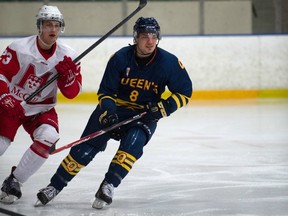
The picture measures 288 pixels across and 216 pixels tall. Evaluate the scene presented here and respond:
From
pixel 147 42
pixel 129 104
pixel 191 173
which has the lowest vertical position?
pixel 191 173

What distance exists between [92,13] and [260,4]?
7.48 ft

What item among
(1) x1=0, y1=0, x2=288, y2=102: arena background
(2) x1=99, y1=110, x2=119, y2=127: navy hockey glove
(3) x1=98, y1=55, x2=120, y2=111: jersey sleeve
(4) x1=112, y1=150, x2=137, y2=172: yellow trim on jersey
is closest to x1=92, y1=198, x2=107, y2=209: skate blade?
(4) x1=112, y1=150, x2=137, y2=172: yellow trim on jersey

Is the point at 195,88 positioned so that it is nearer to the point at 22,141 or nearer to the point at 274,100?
the point at 274,100

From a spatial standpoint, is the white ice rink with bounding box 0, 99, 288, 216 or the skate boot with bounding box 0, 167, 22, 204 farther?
the skate boot with bounding box 0, 167, 22, 204

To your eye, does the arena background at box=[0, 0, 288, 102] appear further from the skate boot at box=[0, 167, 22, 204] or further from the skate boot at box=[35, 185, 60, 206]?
the skate boot at box=[35, 185, 60, 206]

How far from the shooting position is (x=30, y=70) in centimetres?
430

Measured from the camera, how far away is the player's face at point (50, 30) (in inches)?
164

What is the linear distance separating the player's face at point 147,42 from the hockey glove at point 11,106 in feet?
2.24

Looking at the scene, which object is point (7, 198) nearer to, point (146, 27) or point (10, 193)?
point (10, 193)

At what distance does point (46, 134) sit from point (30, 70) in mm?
373

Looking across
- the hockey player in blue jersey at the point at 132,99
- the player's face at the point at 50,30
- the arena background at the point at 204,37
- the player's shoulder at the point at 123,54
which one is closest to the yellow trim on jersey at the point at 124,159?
the hockey player in blue jersey at the point at 132,99

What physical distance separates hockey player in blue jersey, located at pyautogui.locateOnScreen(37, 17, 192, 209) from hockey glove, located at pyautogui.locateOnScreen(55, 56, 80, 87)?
0.20 meters

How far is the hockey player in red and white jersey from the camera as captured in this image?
417 centimetres

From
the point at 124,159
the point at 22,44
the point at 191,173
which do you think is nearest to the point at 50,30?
the point at 22,44
